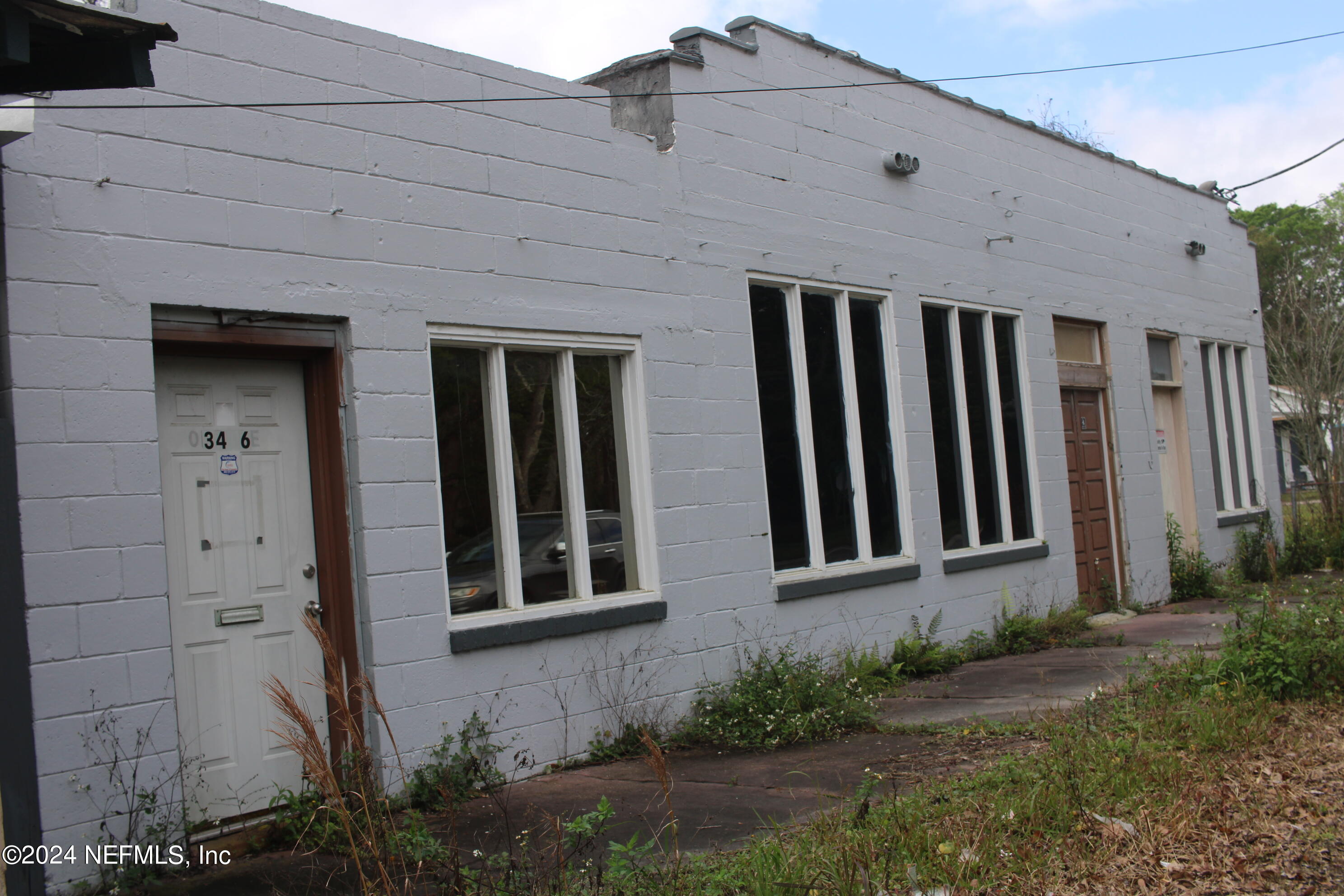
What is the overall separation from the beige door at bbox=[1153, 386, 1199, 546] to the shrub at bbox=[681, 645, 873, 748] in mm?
7596

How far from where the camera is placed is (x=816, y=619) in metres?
8.56

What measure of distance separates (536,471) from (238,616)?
6.66 feet

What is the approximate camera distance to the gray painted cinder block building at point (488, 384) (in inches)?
201

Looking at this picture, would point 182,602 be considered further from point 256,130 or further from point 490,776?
point 256,130

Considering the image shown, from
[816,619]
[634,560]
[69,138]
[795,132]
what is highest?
[795,132]

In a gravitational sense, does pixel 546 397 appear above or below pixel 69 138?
below

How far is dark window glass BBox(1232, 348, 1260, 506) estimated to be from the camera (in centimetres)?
1543

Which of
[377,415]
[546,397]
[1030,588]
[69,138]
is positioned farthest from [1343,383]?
[69,138]

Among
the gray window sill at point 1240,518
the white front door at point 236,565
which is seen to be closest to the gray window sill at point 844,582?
the white front door at point 236,565

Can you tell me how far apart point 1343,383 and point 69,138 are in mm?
20248

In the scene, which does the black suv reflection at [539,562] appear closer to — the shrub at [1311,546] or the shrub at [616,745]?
the shrub at [616,745]

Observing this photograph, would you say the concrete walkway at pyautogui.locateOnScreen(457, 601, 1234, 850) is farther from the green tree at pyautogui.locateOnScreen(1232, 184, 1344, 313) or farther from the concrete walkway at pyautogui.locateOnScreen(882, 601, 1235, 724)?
the green tree at pyautogui.locateOnScreen(1232, 184, 1344, 313)

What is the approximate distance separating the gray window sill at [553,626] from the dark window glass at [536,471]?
0.27 metres

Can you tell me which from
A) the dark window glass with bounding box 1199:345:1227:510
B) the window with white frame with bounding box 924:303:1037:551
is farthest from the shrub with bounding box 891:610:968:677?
the dark window glass with bounding box 1199:345:1227:510
